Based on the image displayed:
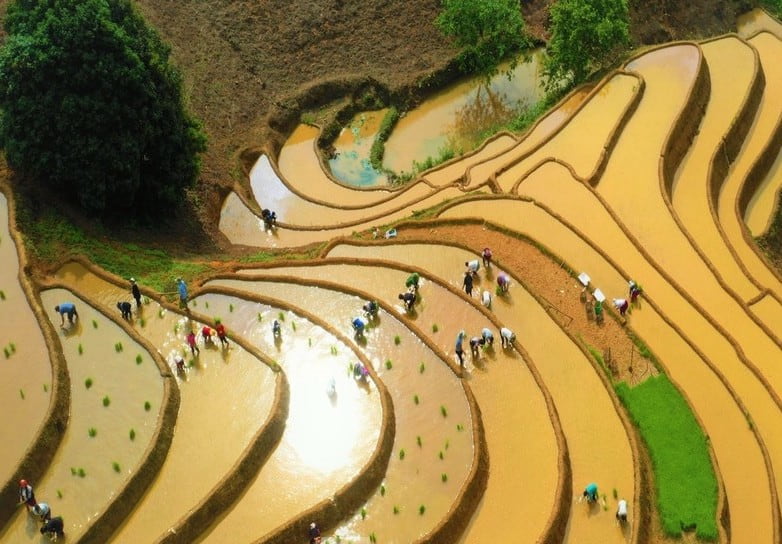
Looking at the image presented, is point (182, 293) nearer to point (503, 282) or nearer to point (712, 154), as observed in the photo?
point (503, 282)

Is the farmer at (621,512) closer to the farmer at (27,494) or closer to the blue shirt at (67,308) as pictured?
the farmer at (27,494)

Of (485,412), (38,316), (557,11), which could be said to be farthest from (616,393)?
(557,11)

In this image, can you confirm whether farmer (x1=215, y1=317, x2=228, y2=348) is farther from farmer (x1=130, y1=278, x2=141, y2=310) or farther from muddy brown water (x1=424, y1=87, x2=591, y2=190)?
muddy brown water (x1=424, y1=87, x2=591, y2=190)

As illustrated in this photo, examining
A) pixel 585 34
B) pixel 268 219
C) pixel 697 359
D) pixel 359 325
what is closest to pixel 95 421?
pixel 359 325

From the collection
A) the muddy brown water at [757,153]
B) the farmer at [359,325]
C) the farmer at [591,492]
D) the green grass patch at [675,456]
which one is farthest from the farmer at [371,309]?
the muddy brown water at [757,153]

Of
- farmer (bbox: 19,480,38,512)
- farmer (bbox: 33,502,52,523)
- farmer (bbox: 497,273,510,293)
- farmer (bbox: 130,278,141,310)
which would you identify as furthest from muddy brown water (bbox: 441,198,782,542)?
farmer (bbox: 19,480,38,512)

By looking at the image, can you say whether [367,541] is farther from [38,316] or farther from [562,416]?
[38,316]
